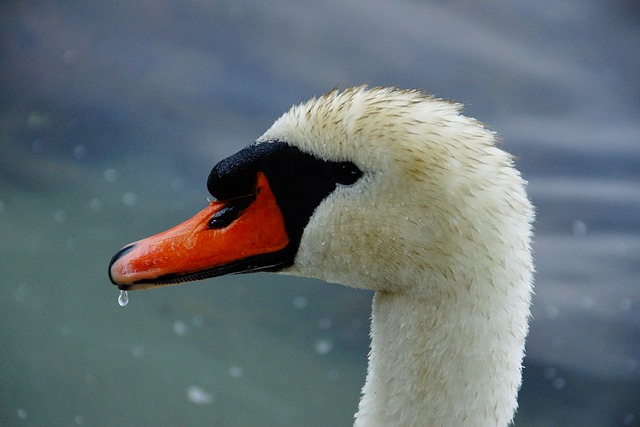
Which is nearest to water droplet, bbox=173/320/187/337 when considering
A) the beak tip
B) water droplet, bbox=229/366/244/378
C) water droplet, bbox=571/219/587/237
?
water droplet, bbox=229/366/244/378

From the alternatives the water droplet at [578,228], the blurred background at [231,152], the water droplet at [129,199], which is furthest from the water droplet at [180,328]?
the water droplet at [578,228]

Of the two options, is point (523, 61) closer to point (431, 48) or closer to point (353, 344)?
point (431, 48)

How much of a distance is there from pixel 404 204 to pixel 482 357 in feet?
0.69

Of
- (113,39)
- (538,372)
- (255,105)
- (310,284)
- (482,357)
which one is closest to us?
(482,357)

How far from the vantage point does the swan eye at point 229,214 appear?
1113 millimetres

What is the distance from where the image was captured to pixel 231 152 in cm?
318

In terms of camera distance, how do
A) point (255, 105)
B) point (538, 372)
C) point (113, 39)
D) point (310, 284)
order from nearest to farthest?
1. point (538, 372)
2. point (310, 284)
3. point (255, 105)
4. point (113, 39)

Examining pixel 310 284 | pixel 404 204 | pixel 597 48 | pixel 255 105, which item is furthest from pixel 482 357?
pixel 597 48

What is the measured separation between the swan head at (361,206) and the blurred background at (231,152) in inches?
52.4

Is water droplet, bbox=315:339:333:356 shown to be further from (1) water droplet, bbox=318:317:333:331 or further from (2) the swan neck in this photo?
(2) the swan neck

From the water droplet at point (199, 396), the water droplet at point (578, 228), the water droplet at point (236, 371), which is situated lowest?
the water droplet at point (199, 396)

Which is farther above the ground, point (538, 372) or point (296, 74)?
point (296, 74)

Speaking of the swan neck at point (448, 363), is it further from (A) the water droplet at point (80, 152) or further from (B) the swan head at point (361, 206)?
(A) the water droplet at point (80, 152)

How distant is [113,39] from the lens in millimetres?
3486
